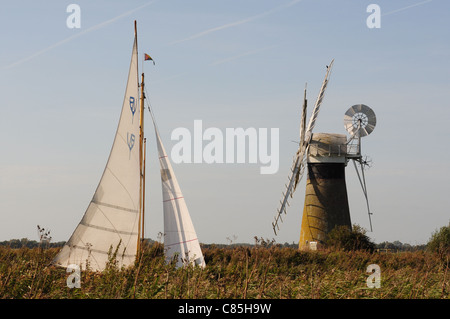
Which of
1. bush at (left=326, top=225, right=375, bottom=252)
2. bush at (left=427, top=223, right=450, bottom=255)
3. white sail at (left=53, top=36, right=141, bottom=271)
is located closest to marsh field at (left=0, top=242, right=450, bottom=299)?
white sail at (left=53, top=36, right=141, bottom=271)

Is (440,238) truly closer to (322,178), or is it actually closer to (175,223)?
(322,178)

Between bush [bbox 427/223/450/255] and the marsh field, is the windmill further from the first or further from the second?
the marsh field

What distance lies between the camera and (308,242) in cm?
3959

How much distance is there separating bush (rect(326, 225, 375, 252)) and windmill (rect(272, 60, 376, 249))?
1076mm

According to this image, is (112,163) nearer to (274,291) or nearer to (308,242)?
(274,291)

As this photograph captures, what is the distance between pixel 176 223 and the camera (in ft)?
67.8

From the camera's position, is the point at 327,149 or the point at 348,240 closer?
the point at 348,240

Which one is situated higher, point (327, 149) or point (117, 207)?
point (327, 149)

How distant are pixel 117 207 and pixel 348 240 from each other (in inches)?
824

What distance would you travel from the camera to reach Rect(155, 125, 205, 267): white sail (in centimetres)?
2044

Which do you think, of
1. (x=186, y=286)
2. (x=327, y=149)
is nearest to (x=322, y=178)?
(x=327, y=149)
